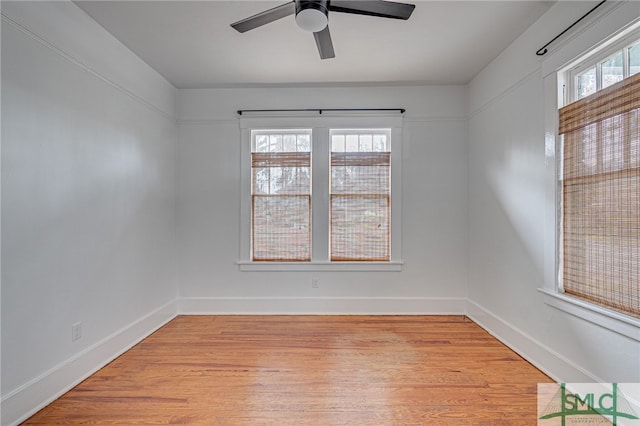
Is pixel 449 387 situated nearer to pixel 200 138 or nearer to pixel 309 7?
pixel 309 7

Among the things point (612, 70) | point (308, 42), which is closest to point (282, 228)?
point (308, 42)

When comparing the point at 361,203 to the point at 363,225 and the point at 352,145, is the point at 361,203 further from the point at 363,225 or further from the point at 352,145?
the point at 352,145

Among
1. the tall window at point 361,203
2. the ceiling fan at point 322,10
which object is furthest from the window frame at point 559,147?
the tall window at point 361,203

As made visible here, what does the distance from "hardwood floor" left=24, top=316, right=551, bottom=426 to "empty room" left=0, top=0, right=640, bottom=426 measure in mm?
21

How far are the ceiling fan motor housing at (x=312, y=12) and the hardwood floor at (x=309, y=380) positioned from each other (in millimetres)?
2391

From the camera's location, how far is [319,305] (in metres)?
4.00

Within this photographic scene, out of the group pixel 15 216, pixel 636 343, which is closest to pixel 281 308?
pixel 15 216

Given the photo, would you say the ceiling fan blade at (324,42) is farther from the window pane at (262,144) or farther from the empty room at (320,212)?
A: the window pane at (262,144)

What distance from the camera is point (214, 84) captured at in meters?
3.89

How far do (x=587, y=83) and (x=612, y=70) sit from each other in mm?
197

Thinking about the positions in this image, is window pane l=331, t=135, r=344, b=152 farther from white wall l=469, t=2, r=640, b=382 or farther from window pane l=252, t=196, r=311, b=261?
white wall l=469, t=2, r=640, b=382

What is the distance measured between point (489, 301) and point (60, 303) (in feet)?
12.4

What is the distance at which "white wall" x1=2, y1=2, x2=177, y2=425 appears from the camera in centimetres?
193

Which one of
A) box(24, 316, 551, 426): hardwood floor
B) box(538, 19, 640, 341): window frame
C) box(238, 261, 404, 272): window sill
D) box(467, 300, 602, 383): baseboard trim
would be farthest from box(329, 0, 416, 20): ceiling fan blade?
box(238, 261, 404, 272): window sill
